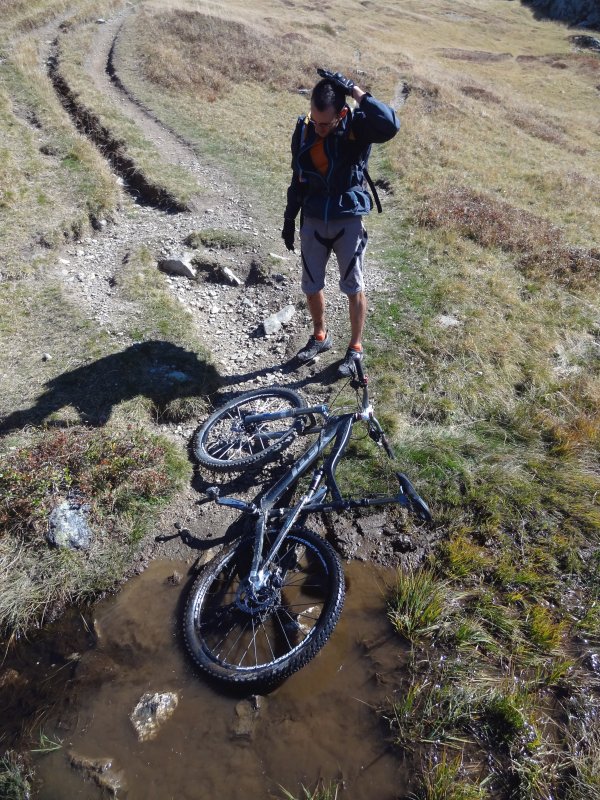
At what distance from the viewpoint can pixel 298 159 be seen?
656 centimetres

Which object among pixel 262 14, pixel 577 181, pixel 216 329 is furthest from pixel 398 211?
pixel 262 14

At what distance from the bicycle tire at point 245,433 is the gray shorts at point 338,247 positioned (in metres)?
1.87

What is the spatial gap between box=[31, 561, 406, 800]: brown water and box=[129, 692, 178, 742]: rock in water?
5 centimetres

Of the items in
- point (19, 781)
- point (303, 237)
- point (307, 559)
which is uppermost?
point (303, 237)

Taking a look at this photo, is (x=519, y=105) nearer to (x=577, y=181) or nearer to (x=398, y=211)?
(x=577, y=181)

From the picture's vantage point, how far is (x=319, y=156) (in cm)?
649

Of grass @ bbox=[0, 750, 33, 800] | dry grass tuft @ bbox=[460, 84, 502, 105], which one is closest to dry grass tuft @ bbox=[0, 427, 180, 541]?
grass @ bbox=[0, 750, 33, 800]


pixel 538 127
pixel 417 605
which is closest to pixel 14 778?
pixel 417 605

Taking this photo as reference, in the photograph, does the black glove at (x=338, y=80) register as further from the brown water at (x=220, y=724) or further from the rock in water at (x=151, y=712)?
the rock in water at (x=151, y=712)

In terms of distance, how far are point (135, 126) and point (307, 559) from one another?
1779 centimetres

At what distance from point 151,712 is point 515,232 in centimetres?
1348

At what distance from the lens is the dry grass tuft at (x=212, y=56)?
76.8 ft

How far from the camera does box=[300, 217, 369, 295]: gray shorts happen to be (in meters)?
7.03

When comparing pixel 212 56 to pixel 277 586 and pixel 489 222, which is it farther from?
pixel 277 586
